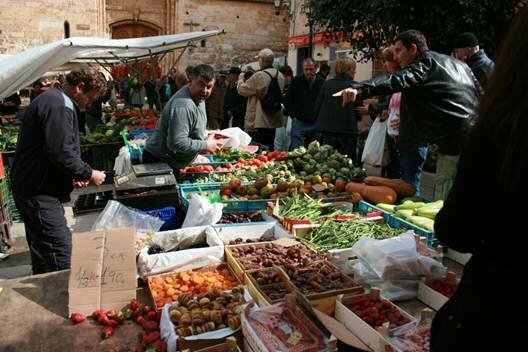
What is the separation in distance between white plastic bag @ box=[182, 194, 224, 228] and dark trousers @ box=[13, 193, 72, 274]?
967 mm

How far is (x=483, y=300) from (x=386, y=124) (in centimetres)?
462

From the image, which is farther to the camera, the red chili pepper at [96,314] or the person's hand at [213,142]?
the person's hand at [213,142]

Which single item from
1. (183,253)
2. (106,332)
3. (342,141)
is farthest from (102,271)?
(342,141)

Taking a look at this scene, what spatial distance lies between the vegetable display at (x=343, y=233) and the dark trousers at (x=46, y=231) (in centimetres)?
187

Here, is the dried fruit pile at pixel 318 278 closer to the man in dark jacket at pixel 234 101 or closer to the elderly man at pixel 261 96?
the elderly man at pixel 261 96

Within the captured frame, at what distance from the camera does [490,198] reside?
3.81 feet

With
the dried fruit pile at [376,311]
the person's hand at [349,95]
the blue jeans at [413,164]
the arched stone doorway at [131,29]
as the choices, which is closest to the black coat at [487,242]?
the dried fruit pile at [376,311]

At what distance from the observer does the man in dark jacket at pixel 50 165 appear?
322cm

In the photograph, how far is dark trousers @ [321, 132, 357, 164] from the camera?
6.66 metres

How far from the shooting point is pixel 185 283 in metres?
2.84

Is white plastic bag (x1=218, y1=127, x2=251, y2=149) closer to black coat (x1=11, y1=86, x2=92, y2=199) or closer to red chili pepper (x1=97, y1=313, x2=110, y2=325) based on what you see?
black coat (x1=11, y1=86, x2=92, y2=199)

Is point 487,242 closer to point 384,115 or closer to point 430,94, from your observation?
point 430,94

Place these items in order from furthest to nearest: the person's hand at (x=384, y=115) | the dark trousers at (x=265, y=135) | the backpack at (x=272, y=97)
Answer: the dark trousers at (x=265, y=135), the backpack at (x=272, y=97), the person's hand at (x=384, y=115)

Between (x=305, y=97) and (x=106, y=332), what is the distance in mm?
5774
